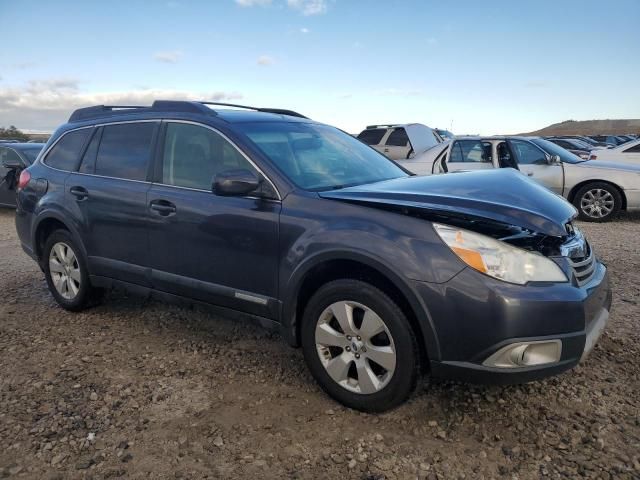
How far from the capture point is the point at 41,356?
386 cm

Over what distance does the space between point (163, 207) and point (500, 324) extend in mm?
2385

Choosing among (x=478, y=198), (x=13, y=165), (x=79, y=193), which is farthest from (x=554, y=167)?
(x=13, y=165)

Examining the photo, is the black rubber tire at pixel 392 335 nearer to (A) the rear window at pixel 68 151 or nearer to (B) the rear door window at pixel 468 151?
(A) the rear window at pixel 68 151

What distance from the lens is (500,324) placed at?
98.2 inches

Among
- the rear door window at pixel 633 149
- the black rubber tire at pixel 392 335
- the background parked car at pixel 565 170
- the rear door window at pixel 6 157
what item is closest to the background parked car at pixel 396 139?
the background parked car at pixel 565 170

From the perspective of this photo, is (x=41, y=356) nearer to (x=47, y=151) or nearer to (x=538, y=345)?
(x=47, y=151)

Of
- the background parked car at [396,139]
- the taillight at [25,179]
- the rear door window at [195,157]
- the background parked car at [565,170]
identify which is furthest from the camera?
the background parked car at [396,139]

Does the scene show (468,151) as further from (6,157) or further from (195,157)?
(6,157)

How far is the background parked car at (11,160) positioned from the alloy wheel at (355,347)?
9.77m

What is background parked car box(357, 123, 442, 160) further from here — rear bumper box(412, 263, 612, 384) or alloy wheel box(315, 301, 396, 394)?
rear bumper box(412, 263, 612, 384)

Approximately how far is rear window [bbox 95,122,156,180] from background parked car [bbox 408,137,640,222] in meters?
5.80

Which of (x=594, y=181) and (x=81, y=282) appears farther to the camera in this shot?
(x=594, y=181)

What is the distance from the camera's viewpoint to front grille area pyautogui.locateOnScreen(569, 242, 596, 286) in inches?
108

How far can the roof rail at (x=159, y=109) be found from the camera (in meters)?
3.87
